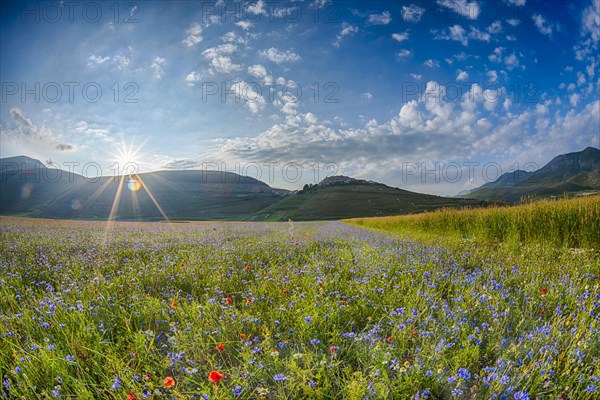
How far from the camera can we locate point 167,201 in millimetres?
167750

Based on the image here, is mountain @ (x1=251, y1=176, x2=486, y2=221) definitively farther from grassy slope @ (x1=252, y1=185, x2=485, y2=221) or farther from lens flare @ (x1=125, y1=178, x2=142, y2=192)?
lens flare @ (x1=125, y1=178, x2=142, y2=192)

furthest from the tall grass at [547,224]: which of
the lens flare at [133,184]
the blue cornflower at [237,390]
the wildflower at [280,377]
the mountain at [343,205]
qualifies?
the lens flare at [133,184]

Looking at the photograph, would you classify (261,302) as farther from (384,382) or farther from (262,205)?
(262,205)

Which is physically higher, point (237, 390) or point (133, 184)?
point (133, 184)

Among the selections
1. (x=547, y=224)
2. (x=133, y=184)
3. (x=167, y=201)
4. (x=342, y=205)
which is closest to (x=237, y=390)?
(x=547, y=224)

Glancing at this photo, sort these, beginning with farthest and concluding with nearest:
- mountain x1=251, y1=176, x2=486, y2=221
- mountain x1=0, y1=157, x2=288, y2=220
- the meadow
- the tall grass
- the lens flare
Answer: the lens flare
mountain x1=0, y1=157, x2=288, y2=220
mountain x1=251, y1=176, x2=486, y2=221
the tall grass
the meadow

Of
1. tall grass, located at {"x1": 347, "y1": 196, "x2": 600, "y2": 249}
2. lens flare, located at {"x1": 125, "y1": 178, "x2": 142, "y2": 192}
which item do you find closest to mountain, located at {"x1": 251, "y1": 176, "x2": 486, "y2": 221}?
lens flare, located at {"x1": 125, "y1": 178, "x2": 142, "y2": 192}

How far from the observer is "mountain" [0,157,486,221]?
12438cm

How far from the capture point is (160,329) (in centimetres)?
308

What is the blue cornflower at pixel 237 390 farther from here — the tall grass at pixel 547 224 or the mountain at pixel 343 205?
the mountain at pixel 343 205

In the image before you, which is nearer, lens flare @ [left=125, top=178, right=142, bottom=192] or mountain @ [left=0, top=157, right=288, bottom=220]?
mountain @ [left=0, top=157, right=288, bottom=220]

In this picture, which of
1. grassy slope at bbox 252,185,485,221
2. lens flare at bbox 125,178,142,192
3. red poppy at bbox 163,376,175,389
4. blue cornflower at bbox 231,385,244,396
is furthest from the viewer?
lens flare at bbox 125,178,142,192

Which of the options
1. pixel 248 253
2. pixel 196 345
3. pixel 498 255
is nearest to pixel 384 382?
pixel 196 345

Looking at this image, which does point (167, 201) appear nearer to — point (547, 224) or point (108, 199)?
point (108, 199)
